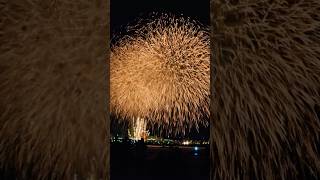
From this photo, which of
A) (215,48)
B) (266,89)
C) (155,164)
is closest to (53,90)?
(215,48)

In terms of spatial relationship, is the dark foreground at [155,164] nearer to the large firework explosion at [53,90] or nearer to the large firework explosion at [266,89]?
the large firework explosion at [53,90]

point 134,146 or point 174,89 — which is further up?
point 174,89

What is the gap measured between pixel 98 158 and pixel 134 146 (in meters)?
4.76

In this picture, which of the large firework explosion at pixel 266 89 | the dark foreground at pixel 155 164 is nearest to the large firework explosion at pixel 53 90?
the large firework explosion at pixel 266 89

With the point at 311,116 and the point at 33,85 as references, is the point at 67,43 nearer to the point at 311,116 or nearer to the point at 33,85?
the point at 33,85

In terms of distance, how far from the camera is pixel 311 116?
16.8 ft

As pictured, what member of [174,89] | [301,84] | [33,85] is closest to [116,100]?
[174,89]

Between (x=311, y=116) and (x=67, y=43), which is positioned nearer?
(x=311, y=116)

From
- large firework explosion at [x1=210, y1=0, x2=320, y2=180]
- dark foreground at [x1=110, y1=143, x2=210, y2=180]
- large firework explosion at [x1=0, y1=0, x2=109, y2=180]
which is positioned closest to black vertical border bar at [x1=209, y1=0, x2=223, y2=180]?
large firework explosion at [x1=210, y1=0, x2=320, y2=180]

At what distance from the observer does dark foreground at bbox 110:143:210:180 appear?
9.73 metres

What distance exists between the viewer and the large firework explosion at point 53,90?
6234 mm

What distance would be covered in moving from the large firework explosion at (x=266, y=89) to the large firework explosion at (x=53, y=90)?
1.45 meters

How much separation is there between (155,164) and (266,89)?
5248 mm

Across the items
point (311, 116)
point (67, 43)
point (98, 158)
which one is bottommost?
point (98, 158)
